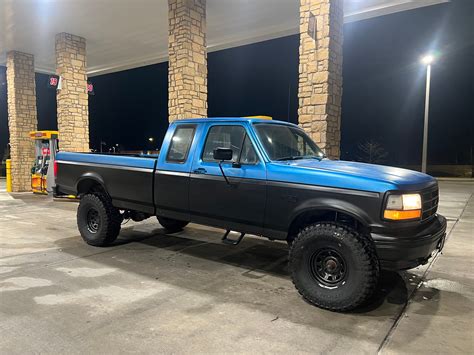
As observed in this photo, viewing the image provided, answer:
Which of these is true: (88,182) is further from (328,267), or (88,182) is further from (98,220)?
(328,267)

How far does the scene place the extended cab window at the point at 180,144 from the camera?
5.37 metres

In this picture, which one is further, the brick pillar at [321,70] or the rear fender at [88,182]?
the brick pillar at [321,70]

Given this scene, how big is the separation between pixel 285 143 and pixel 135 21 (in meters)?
11.3

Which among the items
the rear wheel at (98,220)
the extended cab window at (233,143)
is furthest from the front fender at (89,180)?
the extended cab window at (233,143)

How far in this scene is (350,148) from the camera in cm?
5950

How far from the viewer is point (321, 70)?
842 cm

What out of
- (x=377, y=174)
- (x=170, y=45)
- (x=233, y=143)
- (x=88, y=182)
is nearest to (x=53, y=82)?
(x=170, y=45)

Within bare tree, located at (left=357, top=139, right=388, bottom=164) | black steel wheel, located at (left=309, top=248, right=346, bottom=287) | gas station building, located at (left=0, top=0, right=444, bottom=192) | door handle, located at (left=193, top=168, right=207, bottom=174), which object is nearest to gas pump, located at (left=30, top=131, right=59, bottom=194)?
gas station building, located at (left=0, top=0, right=444, bottom=192)

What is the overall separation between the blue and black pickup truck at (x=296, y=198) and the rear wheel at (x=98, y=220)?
109 millimetres

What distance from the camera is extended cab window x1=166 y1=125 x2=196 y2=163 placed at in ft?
17.6

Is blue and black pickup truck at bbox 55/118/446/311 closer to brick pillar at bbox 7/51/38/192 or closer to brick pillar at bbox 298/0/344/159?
brick pillar at bbox 298/0/344/159

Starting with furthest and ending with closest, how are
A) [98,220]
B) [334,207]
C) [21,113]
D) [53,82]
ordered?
[21,113] → [53,82] → [98,220] → [334,207]

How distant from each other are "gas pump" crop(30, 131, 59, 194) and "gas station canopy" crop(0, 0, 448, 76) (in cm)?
422

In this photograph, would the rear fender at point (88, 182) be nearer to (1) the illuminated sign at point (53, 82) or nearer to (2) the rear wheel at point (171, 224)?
(2) the rear wheel at point (171, 224)
